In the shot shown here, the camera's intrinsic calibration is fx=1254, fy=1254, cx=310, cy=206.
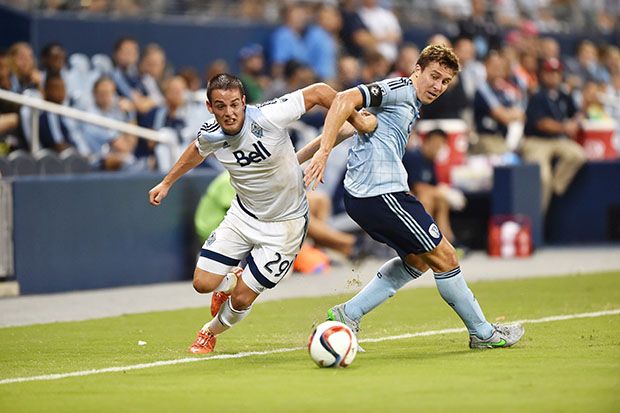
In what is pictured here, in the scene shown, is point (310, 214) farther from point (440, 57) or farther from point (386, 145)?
point (440, 57)

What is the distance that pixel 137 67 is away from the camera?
56.9 feet

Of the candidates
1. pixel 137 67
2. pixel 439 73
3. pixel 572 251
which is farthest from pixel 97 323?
pixel 572 251

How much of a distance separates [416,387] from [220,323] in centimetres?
235

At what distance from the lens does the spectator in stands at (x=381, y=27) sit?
20.5m

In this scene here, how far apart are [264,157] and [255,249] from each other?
0.74 metres

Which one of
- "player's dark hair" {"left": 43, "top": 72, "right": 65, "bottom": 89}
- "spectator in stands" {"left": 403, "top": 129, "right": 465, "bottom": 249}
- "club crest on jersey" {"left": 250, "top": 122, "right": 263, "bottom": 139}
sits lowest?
"spectator in stands" {"left": 403, "top": 129, "right": 465, "bottom": 249}

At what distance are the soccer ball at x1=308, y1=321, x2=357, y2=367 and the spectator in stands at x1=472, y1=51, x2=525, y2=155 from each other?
11.6m

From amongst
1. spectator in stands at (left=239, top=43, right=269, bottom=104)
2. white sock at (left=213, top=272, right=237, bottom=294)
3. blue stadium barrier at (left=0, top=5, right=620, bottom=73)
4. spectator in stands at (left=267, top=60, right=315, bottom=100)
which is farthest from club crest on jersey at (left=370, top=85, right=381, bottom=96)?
blue stadium barrier at (left=0, top=5, right=620, bottom=73)

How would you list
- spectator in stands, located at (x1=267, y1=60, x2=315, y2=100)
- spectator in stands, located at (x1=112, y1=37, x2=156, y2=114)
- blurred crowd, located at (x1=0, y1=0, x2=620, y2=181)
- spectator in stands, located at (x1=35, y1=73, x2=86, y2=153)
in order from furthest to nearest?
spectator in stands, located at (x1=267, y1=60, x2=315, y2=100) < spectator in stands, located at (x1=112, y1=37, x2=156, y2=114) < blurred crowd, located at (x1=0, y1=0, x2=620, y2=181) < spectator in stands, located at (x1=35, y1=73, x2=86, y2=153)

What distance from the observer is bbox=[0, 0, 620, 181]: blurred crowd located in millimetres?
15367

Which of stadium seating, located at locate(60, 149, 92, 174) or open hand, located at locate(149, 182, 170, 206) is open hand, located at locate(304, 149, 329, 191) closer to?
open hand, located at locate(149, 182, 170, 206)

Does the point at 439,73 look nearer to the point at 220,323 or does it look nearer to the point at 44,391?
the point at 220,323

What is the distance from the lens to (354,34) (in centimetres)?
2047

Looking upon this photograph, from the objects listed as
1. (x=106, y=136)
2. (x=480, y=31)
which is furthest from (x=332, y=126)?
(x=480, y=31)
